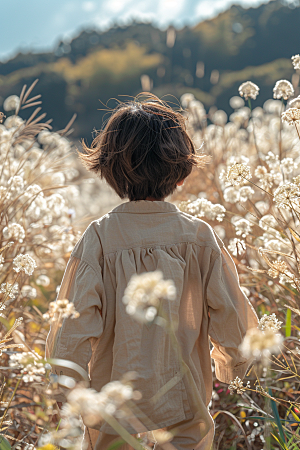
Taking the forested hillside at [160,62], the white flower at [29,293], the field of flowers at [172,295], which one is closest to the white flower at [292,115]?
the field of flowers at [172,295]

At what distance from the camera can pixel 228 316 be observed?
132cm

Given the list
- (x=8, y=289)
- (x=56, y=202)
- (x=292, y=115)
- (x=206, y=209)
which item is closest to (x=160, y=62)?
(x=56, y=202)

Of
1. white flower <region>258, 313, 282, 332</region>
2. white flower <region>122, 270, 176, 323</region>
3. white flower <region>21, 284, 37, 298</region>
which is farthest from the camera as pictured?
white flower <region>21, 284, 37, 298</region>

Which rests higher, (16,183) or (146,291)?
(16,183)

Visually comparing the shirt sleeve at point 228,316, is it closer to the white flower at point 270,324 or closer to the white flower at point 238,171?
the white flower at point 270,324

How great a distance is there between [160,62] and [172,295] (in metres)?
25.3

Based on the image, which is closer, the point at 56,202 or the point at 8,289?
the point at 8,289

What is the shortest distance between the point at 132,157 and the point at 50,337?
2.06 feet

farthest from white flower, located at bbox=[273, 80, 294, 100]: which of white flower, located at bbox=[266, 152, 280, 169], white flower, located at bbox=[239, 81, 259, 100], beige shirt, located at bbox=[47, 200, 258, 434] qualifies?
beige shirt, located at bbox=[47, 200, 258, 434]

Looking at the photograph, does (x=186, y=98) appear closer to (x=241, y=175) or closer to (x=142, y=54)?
(x=241, y=175)

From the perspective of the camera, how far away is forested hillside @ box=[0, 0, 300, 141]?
58.6ft

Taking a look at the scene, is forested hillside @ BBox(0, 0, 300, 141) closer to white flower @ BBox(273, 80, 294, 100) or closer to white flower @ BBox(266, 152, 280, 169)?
white flower @ BBox(266, 152, 280, 169)

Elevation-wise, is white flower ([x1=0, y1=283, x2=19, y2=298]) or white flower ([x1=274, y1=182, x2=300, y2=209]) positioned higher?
white flower ([x1=274, y1=182, x2=300, y2=209])

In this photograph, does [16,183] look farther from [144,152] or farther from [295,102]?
[295,102]
